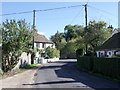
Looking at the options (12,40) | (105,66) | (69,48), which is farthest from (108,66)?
(69,48)

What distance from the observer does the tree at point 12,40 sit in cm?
2811

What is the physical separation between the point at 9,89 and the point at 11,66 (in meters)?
16.2

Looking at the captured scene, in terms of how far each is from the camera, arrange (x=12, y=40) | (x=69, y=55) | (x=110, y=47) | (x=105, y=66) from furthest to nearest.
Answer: (x=69, y=55) < (x=110, y=47) < (x=12, y=40) < (x=105, y=66)

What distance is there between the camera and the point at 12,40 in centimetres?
2814

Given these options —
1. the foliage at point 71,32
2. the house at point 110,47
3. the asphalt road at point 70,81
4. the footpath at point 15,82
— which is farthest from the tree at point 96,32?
the foliage at point 71,32

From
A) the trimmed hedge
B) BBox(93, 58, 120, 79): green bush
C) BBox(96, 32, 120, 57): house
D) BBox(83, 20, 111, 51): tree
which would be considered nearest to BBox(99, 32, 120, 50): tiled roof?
BBox(96, 32, 120, 57): house

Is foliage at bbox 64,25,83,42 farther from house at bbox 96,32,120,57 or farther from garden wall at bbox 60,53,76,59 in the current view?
house at bbox 96,32,120,57

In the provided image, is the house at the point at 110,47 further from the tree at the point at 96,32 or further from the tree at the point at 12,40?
the tree at the point at 12,40

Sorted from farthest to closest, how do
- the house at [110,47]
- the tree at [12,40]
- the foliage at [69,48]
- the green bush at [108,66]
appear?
the foliage at [69,48], the house at [110,47], the tree at [12,40], the green bush at [108,66]

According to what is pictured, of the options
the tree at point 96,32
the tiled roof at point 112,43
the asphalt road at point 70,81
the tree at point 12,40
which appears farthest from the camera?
the tree at point 96,32

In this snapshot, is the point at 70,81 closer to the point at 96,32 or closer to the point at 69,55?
the point at 96,32

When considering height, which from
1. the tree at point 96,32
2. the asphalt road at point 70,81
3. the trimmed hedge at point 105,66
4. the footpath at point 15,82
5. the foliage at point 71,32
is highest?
the foliage at point 71,32

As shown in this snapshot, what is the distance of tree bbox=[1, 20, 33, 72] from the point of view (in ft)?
92.2

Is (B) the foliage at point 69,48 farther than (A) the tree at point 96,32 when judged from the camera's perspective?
Yes
